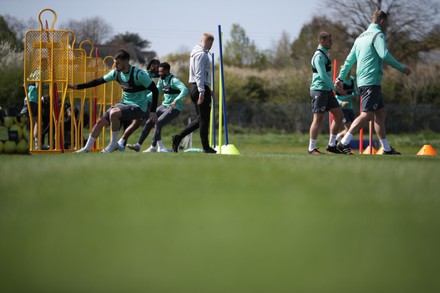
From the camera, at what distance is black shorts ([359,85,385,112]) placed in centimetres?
1305

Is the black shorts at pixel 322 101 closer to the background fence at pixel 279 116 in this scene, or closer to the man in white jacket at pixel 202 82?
the man in white jacket at pixel 202 82

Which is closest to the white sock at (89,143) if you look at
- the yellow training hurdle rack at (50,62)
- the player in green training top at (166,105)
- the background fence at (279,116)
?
the yellow training hurdle rack at (50,62)

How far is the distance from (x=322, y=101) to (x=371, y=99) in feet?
3.37

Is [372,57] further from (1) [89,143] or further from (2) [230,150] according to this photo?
(1) [89,143]

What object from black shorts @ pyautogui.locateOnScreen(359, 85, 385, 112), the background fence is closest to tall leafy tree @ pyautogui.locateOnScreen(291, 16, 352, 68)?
the background fence

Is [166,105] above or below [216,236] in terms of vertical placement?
above

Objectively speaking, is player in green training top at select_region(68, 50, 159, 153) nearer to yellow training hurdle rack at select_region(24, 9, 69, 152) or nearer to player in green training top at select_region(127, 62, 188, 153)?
yellow training hurdle rack at select_region(24, 9, 69, 152)

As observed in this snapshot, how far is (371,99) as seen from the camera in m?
13.1

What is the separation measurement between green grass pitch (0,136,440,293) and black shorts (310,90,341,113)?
308 inches

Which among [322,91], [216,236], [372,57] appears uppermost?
[372,57]

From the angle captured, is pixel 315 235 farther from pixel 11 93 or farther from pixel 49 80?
pixel 11 93

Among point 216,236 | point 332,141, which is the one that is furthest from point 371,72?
point 216,236

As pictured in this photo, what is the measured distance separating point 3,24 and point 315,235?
49986mm

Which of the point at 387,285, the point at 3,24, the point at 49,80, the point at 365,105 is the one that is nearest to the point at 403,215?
the point at 387,285
